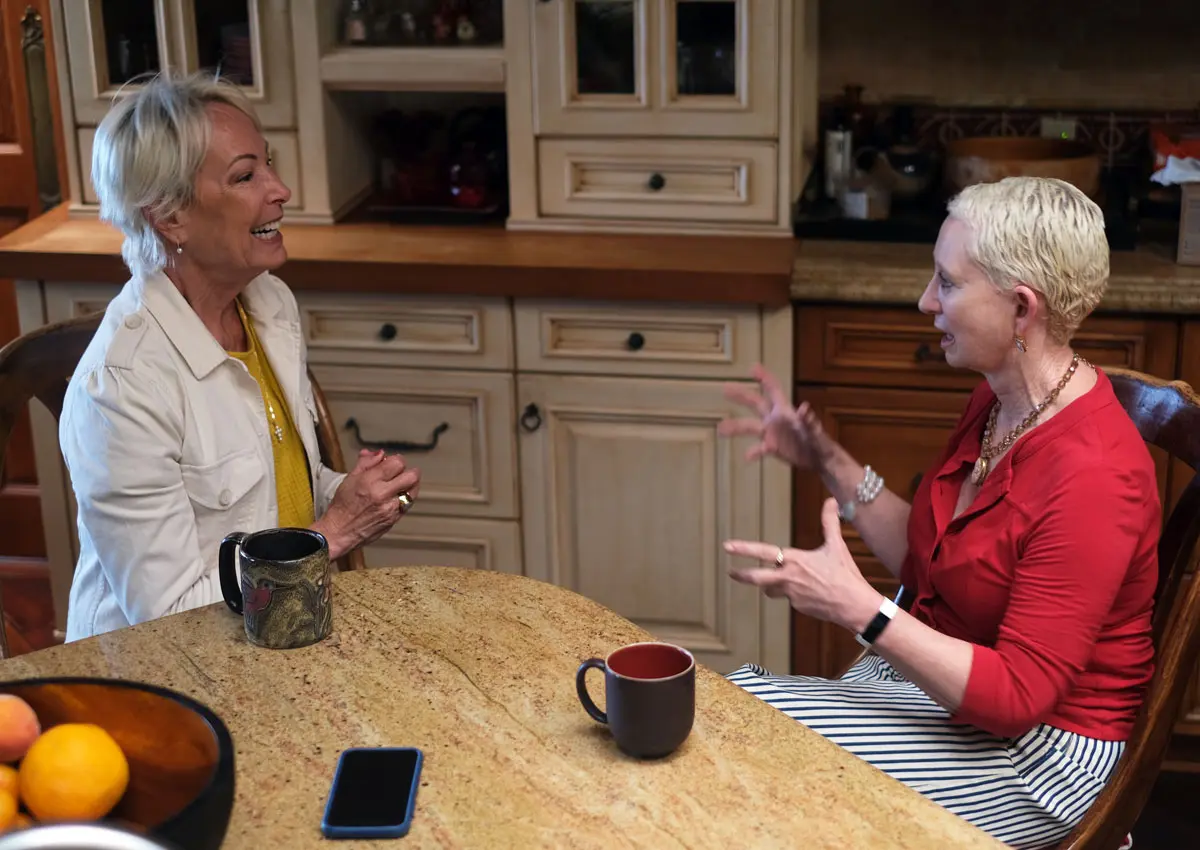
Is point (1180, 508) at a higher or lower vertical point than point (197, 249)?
lower

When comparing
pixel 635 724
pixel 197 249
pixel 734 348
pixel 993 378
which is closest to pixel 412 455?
pixel 734 348

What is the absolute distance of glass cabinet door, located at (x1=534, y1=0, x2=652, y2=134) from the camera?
2.79 m

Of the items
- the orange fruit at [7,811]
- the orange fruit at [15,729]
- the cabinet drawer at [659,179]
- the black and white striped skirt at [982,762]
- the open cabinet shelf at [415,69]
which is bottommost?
the black and white striped skirt at [982,762]

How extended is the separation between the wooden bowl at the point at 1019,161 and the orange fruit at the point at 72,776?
6.81 ft

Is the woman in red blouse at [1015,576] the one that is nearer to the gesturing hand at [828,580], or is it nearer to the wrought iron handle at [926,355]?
the gesturing hand at [828,580]

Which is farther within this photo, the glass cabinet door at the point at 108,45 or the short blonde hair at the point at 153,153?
the glass cabinet door at the point at 108,45

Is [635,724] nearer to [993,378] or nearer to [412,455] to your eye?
[993,378]

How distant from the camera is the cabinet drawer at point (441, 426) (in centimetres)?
281

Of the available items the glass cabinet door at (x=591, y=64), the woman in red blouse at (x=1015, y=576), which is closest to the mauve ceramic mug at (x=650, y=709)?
the woman in red blouse at (x=1015, y=576)

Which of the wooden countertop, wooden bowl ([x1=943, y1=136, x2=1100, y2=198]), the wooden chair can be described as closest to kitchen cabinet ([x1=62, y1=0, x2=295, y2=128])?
the wooden countertop

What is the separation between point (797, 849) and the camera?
115 cm

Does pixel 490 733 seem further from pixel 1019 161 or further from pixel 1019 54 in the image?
pixel 1019 54

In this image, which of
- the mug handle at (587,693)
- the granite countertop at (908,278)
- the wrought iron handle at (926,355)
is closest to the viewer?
the mug handle at (587,693)

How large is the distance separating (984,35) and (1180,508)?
5.45 feet
